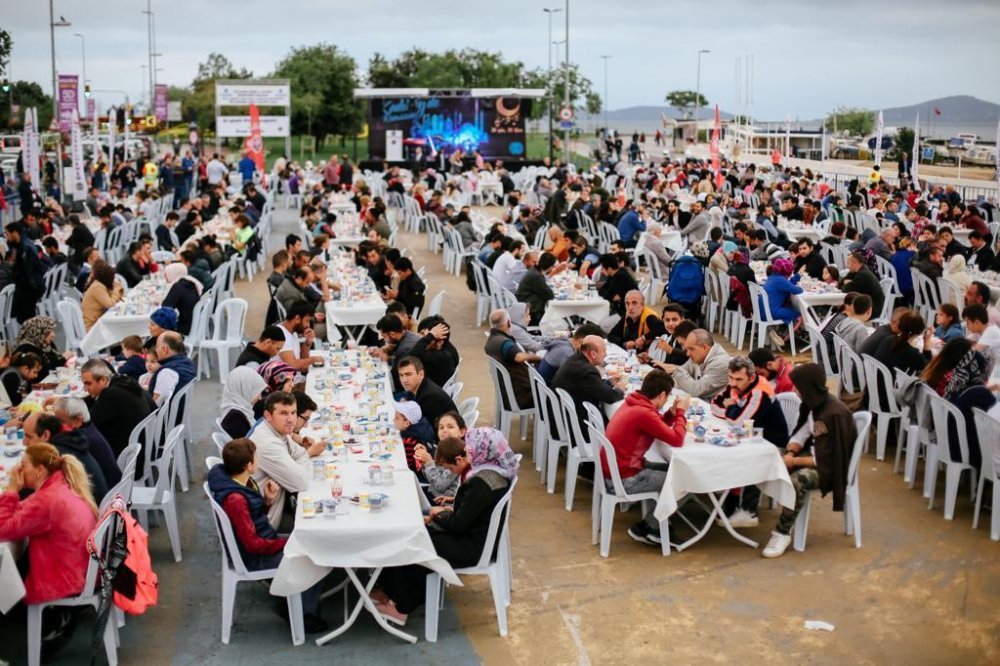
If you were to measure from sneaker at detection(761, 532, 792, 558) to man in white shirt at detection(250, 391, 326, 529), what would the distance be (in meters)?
3.29

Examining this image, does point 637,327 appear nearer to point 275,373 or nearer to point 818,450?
point 818,450

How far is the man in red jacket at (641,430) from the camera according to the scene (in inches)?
332

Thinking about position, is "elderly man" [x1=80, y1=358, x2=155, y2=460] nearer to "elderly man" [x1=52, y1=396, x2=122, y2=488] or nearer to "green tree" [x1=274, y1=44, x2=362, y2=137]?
"elderly man" [x1=52, y1=396, x2=122, y2=488]

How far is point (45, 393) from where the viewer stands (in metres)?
9.71

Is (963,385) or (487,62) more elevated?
(487,62)

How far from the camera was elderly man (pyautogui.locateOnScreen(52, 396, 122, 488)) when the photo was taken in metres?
7.63

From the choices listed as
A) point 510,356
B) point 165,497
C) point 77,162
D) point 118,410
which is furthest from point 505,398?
point 77,162

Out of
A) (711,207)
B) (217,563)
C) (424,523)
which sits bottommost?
(217,563)

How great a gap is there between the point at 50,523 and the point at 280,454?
1.47m

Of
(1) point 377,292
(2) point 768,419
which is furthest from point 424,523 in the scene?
(1) point 377,292

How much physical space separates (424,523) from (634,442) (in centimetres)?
196

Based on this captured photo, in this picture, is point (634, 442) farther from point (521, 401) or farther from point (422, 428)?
point (521, 401)

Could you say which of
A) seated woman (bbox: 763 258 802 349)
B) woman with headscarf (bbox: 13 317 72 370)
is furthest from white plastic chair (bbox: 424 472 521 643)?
seated woman (bbox: 763 258 802 349)

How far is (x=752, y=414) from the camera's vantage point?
895 cm
